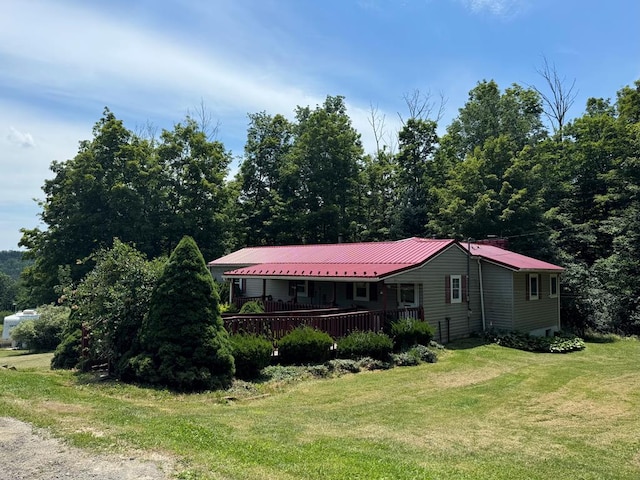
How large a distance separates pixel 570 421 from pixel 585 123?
100ft

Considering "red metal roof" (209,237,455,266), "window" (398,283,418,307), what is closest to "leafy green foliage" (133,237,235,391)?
"red metal roof" (209,237,455,266)

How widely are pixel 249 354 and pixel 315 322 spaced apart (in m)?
2.99

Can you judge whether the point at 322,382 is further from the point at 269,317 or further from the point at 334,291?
the point at 334,291

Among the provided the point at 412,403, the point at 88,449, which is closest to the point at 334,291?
the point at 412,403

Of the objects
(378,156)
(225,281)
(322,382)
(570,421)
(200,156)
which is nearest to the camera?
(570,421)

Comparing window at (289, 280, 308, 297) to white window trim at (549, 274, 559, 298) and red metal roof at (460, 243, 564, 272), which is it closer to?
red metal roof at (460, 243, 564, 272)

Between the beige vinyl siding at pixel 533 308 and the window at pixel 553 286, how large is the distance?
237mm

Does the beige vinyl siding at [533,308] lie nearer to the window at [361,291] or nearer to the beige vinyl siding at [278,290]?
the window at [361,291]

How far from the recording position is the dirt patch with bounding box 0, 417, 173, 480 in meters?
4.49

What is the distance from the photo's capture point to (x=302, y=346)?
39.3 feet

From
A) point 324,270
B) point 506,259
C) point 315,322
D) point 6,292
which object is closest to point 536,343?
point 506,259

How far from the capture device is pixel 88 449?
17.1ft

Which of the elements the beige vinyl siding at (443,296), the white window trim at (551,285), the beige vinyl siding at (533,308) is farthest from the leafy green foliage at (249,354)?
the white window trim at (551,285)

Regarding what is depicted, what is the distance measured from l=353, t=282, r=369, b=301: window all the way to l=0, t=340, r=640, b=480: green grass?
729cm
